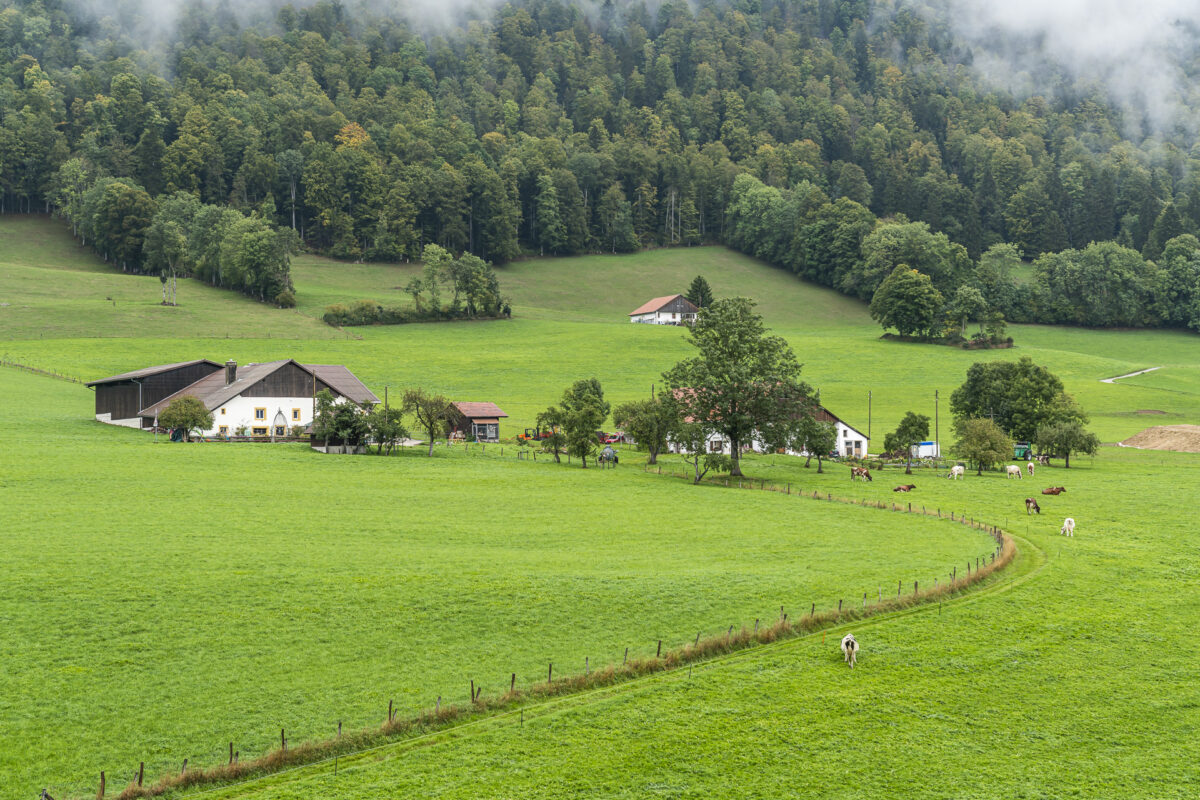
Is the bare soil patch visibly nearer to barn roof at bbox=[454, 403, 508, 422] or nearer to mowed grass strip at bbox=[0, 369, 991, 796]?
→ mowed grass strip at bbox=[0, 369, 991, 796]

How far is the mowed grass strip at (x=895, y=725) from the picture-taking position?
20906mm

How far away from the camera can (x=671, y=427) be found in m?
65.9

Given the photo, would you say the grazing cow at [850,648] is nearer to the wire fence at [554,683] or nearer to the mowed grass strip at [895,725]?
the mowed grass strip at [895,725]

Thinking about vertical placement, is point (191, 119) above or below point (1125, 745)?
above

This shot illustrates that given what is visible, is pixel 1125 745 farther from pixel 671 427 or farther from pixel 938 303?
pixel 938 303

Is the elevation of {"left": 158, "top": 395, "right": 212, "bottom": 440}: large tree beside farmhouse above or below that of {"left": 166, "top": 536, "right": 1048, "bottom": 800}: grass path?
above

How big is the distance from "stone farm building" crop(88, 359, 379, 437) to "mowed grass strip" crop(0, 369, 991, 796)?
1781 centimetres

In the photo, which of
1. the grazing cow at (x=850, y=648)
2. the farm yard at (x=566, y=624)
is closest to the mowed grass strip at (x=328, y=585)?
the farm yard at (x=566, y=624)

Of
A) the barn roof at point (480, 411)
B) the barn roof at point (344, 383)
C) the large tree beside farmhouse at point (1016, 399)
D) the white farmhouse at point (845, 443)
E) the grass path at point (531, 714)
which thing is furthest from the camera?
the white farmhouse at point (845, 443)

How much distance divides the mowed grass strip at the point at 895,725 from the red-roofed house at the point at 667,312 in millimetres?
105749

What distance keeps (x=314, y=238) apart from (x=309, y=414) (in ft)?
329

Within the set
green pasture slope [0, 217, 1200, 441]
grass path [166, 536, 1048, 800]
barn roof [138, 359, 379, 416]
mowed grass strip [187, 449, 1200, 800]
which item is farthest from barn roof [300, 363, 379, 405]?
mowed grass strip [187, 449, 1200, 800]

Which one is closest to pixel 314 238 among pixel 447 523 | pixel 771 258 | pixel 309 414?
pixel 771 258

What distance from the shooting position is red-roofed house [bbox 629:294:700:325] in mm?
138125
